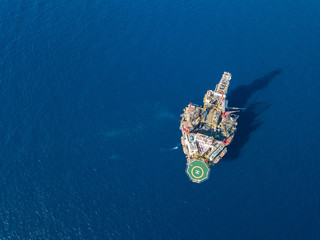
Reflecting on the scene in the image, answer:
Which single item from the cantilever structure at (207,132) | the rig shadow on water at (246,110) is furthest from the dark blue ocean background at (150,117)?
the cantilever structure at (207,132)

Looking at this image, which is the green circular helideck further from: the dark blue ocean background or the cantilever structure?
the dark blue ocean background

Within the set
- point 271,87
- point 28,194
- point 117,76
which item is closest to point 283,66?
point 271,87

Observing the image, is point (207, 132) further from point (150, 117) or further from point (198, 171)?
point (150, 117)

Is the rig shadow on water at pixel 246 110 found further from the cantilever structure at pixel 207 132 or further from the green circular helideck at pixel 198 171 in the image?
the green circular helideck at pixel 198 171

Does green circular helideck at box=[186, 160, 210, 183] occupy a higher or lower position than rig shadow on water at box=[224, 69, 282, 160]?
lower

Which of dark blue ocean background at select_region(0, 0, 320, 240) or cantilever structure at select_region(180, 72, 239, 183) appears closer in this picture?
dark blue ocean background at select_region(0, 0, 320, 240)

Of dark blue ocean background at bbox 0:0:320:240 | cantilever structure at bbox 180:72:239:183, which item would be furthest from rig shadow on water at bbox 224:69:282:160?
cantilever structure at bbox 180:72:239:183

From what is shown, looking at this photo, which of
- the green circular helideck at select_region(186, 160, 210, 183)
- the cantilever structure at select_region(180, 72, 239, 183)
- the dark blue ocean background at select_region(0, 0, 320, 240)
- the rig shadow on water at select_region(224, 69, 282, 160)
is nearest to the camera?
the green circular helideck at select_region(186, 160, 210, 183)

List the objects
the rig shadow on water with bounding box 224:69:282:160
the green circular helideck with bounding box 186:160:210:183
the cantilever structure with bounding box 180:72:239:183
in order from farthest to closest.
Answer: the rig shadow on water with bounding box 224:69:282:160 < the cantilever structure with bounding box 180:72:239:183 < the green circular helideck with bounding box 186:160:210:183
